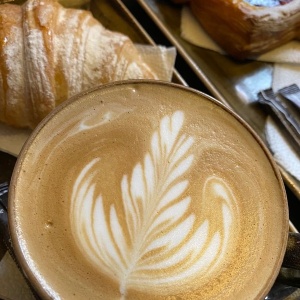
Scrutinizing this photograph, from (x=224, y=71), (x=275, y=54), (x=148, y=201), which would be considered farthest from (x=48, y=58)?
(x=275, y=54)

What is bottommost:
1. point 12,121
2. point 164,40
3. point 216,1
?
point 12,121

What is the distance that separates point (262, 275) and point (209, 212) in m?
0.12

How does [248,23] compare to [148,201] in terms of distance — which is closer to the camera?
[148,201]

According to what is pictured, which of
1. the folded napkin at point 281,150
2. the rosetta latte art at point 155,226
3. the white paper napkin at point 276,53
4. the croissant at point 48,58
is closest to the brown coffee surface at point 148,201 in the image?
the rosetta latte art at point 155,226

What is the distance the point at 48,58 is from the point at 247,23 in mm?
523

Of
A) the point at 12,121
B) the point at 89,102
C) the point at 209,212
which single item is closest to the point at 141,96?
the point at 89,102

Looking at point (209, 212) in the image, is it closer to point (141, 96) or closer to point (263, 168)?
point (263, 168)

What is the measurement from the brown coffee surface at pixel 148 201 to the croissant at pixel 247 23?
0.47 m

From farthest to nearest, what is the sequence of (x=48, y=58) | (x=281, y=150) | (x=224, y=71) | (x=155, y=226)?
(x=224, y=71)
(x=281, y=150)
(x=48, y=58)
(x=155, y=226)

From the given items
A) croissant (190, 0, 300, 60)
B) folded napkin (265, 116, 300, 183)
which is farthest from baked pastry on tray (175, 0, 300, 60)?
folded napkin (265, 116, 300, 183)

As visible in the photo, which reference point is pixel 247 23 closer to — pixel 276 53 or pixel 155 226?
pixel 276 53

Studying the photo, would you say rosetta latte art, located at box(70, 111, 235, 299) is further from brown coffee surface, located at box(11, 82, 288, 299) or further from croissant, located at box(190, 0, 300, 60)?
croissant, located at box(190, 0, 300, 60)

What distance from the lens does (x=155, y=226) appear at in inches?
29.3

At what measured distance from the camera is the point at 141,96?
2.73 feet
